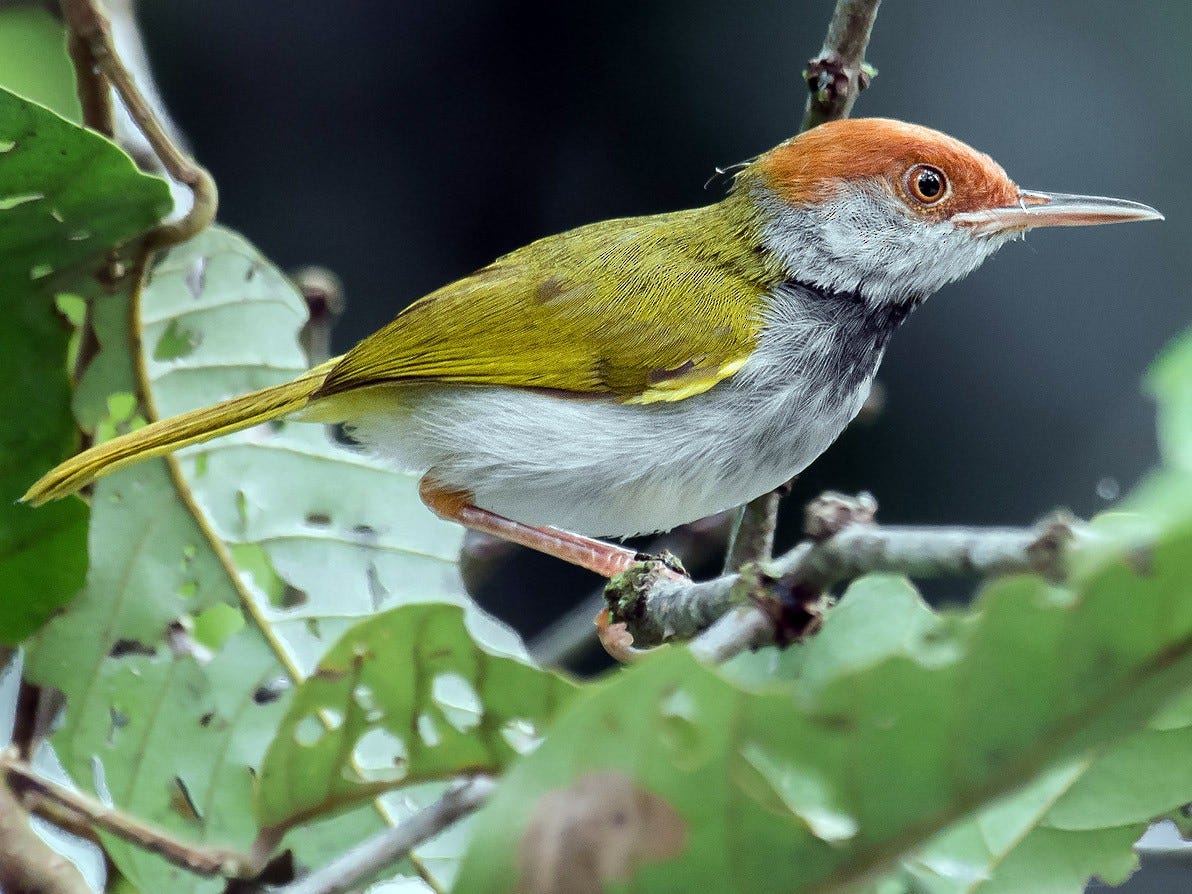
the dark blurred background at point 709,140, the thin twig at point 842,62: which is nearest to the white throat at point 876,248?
the thin twig at point 842,62

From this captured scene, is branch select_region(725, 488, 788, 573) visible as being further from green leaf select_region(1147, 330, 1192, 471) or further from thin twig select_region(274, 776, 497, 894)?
thin twig select_region(274, 776, 497, 894)

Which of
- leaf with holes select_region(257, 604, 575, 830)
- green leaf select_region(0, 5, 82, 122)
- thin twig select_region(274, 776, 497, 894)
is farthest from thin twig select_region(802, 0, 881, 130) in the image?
green leaf select_region(0, 5, 82, 122)

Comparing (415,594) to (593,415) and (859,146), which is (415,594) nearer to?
(593,415)

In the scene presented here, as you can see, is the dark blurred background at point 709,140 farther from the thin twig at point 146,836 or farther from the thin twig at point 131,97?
the thin twig at point 146,836

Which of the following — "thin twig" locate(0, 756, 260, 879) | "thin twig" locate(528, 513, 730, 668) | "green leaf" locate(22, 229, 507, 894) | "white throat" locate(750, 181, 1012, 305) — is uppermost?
"white throat" locate(750, 181, 1012, 305)

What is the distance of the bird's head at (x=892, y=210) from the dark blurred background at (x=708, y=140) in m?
3.14

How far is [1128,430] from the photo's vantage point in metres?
6.71

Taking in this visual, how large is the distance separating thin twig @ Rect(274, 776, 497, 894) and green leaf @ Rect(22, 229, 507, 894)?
86cm

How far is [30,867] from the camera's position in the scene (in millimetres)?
1597

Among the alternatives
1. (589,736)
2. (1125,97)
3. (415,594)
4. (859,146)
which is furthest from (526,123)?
(589,736)

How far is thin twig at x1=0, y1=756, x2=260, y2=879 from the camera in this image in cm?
163

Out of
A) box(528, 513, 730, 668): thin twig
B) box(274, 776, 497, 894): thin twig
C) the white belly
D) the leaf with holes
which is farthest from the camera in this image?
box(528, 513, 730, 668): thin twig

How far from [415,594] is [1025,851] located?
174 centimetres

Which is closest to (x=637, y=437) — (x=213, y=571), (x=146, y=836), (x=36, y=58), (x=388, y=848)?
(x=213, y=571)
